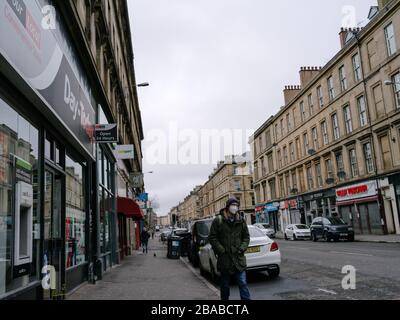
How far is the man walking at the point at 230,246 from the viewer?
6699 millimetres

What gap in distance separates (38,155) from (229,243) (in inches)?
148

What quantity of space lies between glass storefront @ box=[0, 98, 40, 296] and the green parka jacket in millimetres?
2988

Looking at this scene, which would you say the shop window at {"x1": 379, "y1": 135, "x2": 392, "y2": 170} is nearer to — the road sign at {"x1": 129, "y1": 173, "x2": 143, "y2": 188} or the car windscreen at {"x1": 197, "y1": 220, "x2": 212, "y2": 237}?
the road sign at {"x1": 129, "y1": 173, "x2": 143, "y2": 188}

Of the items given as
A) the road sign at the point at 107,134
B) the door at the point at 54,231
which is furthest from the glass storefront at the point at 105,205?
the door at the point at 54,231

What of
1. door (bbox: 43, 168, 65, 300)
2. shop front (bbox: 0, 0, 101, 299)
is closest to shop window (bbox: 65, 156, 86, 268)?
shop front (bbox: 0, 0, 101, 299)

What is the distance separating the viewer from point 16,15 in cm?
598

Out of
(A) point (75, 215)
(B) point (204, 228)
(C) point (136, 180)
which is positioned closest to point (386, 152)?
(C) point (136, 180)

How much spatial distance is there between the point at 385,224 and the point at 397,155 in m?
5.09

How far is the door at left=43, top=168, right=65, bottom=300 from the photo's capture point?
8.22m

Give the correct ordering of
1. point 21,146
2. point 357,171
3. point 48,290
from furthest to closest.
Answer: point 357,171 < point 48,290 < point 21,146

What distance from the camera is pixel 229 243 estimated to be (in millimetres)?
6770
